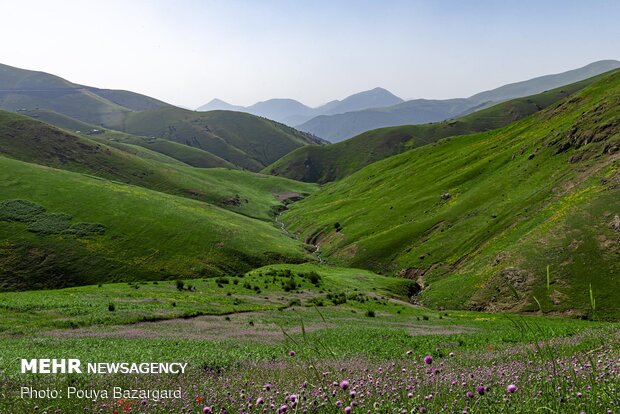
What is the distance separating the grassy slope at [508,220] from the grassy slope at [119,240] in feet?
80.7

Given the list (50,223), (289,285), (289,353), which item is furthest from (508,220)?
(50,223)

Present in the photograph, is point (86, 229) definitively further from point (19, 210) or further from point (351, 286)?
point (351, 286)

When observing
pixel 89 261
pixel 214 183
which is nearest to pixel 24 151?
pixel 214 183

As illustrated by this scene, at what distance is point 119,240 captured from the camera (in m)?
84.1

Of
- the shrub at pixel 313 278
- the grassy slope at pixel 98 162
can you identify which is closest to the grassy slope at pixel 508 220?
the shrub at pixel 313 278

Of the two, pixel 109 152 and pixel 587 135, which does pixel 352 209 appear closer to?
pixel 587 135

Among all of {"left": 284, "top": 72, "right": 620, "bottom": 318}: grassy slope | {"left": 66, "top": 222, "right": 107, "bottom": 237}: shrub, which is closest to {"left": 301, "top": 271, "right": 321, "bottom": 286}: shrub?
{"left": 284, "top": 72, "right": 620, "bottom": 318}: grassy slope

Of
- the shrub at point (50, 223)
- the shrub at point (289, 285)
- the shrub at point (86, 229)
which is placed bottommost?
the shrub at point (289, 285)

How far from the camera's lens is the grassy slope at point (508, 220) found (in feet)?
169

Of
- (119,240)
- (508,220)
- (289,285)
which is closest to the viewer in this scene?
(289,285)

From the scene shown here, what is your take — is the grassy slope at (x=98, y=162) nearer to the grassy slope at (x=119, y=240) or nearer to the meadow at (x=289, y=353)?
the grassy slope at (x=119, y=240)

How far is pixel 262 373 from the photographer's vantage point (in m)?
12.1

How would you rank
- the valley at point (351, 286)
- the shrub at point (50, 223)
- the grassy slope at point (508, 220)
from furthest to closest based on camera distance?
Answer: 1. the shrub at point (50, 223)
2. the grassy slope at point (508, 220)
3. the valley at point (351, 286)

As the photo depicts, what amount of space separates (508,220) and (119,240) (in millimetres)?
81496
